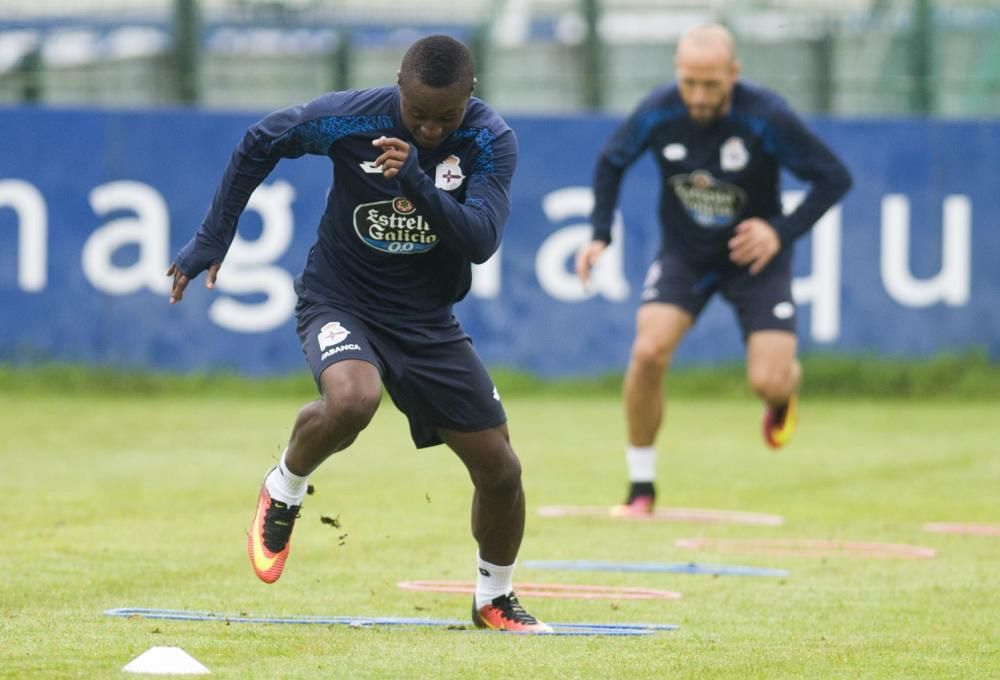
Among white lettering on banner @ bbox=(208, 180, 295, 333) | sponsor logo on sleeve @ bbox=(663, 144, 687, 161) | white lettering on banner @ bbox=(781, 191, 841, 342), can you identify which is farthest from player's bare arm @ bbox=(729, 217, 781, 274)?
white lettering on banner @ bbox=(208, 180, 295, 333)

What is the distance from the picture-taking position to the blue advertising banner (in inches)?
667

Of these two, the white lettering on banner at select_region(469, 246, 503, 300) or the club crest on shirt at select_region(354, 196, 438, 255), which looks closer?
the club crest on shirt at select_region(354, 196, 438, 255)

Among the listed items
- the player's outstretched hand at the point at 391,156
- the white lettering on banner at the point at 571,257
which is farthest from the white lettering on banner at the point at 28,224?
the player's outstretched hand at the point at 391,156

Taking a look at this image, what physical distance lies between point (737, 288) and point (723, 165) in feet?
2.31

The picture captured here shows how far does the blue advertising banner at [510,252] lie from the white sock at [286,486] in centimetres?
986

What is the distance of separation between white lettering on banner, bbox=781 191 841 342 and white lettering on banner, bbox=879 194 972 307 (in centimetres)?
46

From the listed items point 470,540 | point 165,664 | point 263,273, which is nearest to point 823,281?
point 263,273

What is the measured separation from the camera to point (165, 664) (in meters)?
5.71

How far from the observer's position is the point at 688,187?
36.3ft

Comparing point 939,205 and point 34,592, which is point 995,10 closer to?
point 939,205

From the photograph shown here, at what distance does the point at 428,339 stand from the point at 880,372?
11.2 meters

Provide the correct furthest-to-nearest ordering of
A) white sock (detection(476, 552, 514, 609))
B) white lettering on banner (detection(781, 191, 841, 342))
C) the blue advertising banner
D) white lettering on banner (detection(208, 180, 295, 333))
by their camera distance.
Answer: white lettering on banner (detection(781, 191, 841, 342)) → the blue advertising banner → white lettering on banner (detection(208, 180, 295, 333)) → white sock (detection(476, 552, 514, 609))

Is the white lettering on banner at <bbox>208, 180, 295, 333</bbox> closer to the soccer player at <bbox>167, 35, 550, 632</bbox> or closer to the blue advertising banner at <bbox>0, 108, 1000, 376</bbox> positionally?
the blue advertising banner at <bbox>0, 108, 1000, 376</bbox>

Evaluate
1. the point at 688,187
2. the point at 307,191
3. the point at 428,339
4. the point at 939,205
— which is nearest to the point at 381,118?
the point at 428,339
